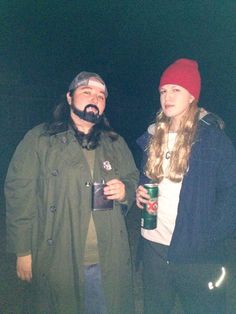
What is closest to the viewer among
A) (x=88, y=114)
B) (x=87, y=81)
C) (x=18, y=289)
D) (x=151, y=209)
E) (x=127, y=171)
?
(x=151, y=209)

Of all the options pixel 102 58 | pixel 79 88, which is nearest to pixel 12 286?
pixel 79 88

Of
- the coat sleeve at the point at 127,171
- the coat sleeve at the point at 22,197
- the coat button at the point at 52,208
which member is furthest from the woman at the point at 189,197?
the coat sleeve at the point at 22,197

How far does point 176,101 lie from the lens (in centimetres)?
236

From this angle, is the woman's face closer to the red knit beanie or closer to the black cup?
the red knit beanie

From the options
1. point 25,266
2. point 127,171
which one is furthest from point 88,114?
point 25,266

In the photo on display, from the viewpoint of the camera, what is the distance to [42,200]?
7.97ft

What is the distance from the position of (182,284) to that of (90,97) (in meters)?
1.62

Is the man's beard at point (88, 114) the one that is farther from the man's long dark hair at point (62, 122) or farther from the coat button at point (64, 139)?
the coat button at point (64, 139)

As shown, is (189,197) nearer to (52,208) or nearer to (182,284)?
(182,284)

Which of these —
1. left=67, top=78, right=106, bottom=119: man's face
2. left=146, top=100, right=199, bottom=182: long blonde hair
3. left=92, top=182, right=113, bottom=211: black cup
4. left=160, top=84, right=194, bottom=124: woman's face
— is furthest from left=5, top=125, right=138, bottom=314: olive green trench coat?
left=160, top=84, right=194, bottom=124: woman's face

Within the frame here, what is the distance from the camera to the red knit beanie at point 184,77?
237cm

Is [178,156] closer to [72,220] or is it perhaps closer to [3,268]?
[72,220]

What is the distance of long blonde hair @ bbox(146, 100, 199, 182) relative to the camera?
7.54 ft

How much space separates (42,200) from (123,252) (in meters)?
0.80
